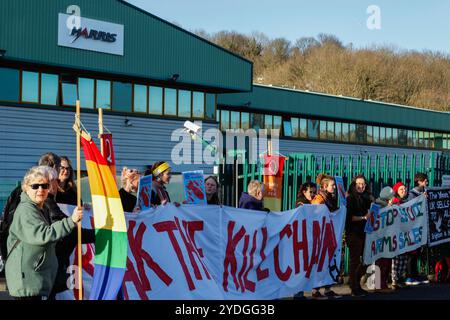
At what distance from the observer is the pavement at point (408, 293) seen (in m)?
12.3

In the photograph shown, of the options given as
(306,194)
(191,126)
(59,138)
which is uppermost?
(191,126)

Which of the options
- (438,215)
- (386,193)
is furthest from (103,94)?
(386,193)

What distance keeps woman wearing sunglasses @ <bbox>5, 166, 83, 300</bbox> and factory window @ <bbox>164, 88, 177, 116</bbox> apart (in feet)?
81.5

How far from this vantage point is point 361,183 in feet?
42.3

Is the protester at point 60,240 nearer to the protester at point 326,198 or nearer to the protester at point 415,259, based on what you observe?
the protester at point 326,198

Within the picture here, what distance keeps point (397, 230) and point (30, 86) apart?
1535cm

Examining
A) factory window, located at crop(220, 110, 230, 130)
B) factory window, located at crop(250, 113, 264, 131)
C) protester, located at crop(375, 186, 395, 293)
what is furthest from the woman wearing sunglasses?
factory window, located at crop(250, 113, 264, 131)

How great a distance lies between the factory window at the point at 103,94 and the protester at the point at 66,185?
1973 centimetres

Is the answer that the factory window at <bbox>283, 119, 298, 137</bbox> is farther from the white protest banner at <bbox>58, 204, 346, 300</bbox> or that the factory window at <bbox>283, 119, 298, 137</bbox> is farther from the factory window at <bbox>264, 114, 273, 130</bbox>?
the white protest banner at <bbox>58, 204, 346, 300</bbox>

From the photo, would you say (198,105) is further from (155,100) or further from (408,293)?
(408,293)

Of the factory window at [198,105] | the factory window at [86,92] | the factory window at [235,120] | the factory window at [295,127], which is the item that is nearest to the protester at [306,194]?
the factory window at [86,92]

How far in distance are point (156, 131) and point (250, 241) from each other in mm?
20611

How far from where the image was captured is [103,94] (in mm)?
28547

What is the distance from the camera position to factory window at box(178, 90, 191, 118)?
32031mm
